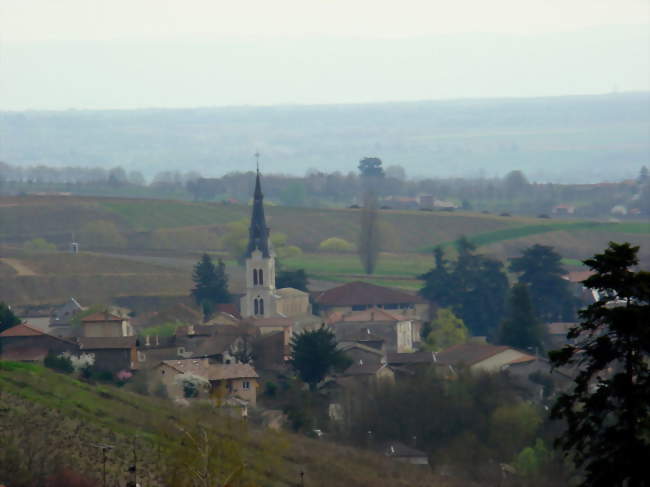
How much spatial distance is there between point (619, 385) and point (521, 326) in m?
52.2

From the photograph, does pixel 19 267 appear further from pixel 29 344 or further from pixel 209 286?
pixel 29 344

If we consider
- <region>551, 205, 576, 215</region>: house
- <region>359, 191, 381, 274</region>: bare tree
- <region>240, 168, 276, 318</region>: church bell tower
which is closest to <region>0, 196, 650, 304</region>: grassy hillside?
<region>359, 191, 381, 274</region>: bare tree

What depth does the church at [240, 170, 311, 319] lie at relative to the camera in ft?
265

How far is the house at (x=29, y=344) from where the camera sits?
198 feet

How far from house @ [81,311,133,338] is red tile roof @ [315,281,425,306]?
16.5 meters

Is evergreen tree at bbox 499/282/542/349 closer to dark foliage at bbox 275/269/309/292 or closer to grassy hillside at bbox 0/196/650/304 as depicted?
dark foliage at bbox 275/269/309/292

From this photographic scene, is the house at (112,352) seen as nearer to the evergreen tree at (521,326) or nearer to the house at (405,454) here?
the house at (405,454)

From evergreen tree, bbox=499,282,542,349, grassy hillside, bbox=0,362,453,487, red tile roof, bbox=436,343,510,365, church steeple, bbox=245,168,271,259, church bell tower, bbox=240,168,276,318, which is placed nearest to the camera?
grassy hillside, bbox=0,362,453,487

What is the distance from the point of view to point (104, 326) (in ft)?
228

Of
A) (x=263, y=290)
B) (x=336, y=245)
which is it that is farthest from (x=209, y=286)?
(x=336, y=245)

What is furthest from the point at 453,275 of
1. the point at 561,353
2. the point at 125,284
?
the point at 561,353

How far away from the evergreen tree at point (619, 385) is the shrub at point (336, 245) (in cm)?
10117

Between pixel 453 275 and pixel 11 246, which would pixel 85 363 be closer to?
pixel 453 275

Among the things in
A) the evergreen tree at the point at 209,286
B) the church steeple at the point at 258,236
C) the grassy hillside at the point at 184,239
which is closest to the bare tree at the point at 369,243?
the grassy hillside at the point at 184,239
